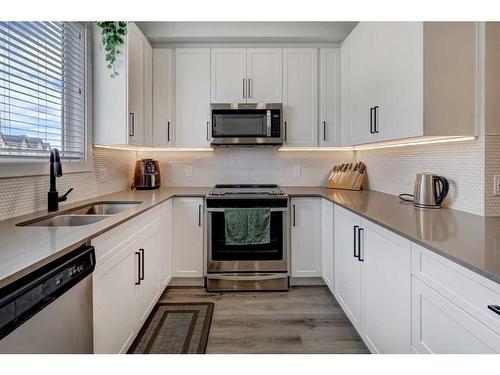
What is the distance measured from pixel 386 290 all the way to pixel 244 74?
2343 millimetres

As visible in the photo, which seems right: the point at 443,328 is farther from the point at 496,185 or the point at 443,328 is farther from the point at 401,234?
the point at 496,185

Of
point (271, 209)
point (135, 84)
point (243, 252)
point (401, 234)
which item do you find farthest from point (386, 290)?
point (135, 84)

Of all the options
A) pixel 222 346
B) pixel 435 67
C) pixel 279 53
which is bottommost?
pixel 222 346

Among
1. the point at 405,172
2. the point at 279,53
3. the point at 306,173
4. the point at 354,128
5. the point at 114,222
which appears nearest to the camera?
the point at 114,222

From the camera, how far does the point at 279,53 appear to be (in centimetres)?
312

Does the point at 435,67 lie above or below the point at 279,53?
below

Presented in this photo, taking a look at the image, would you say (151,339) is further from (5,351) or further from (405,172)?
(405,172)

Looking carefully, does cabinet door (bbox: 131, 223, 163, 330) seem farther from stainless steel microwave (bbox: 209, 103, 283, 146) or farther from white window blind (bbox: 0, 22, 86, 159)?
stainless steel microwave (bbox: 209, 103, 283, 146)

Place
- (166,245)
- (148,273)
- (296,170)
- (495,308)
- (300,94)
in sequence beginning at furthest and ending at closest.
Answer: (296,170) → (300,94) → (166,245) → (148,273) → (495,308)

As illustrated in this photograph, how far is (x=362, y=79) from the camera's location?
257cm

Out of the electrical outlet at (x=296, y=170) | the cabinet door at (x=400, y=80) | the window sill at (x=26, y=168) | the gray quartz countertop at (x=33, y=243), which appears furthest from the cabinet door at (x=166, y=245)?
the cabinet door at (x=400, y=80)

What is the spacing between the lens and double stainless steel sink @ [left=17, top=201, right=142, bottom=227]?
172cm

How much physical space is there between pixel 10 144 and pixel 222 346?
1.64 metres

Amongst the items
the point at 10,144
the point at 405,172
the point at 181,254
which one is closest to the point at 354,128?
the point at 405,172
